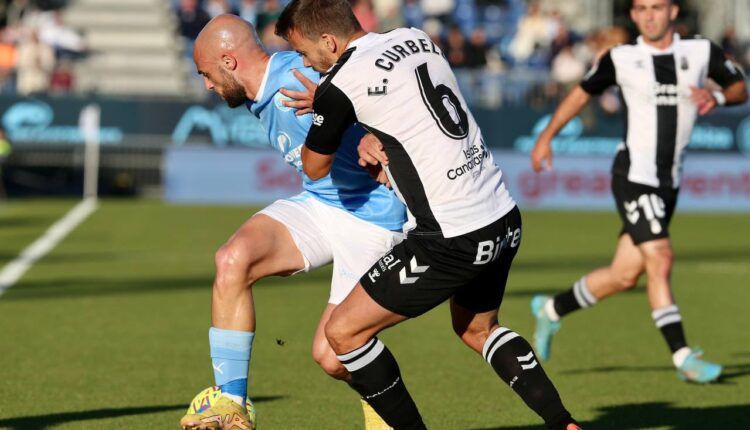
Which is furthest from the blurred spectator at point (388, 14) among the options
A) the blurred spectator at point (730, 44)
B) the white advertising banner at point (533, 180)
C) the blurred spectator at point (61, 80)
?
the blurred spectator at point (730, 44)

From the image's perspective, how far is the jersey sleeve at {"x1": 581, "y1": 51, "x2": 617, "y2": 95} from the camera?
9430mm

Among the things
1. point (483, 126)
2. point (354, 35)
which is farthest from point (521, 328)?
point (483, 126)

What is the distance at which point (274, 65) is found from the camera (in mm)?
6809

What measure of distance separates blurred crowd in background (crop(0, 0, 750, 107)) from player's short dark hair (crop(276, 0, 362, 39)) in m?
18.4

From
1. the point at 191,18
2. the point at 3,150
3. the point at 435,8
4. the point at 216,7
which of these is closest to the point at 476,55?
the point at 435,8

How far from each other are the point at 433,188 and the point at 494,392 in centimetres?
290

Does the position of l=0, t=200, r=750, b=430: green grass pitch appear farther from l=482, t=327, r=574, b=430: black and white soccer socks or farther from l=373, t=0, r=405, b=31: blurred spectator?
l=373, t=0, r=405, b=31: blurred spectator

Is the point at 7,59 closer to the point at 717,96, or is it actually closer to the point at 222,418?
the point at 717,96

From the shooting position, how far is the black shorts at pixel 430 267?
5.84 m

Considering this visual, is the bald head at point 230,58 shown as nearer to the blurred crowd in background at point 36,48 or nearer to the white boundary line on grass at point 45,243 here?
the white boundary line on grass at point 45,243


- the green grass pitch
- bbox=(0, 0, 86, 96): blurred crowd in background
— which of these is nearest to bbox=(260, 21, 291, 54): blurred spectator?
bbox=(0, 0, 86, 96): blurred crowd in background

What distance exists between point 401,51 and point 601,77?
3953mm

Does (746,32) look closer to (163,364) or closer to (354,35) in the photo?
(163,364)

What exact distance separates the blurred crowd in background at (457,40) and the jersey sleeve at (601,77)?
594 inches
